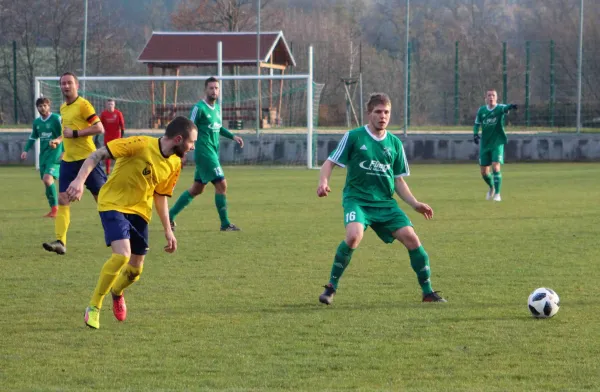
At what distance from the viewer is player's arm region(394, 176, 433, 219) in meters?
6.70

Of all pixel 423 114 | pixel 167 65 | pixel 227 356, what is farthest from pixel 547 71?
pixel 227 356

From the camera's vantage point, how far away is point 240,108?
27.4m

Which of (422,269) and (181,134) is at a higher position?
(181,134)

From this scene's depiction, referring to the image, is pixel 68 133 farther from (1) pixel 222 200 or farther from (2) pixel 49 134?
(2) pixel 49 134

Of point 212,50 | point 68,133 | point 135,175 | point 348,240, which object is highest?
point 212,50

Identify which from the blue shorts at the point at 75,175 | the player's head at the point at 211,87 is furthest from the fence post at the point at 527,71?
the blue shorts at the point at 75,175

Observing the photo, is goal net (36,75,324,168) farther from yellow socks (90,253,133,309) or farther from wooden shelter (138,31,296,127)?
yellow socks (90,253,133,309)

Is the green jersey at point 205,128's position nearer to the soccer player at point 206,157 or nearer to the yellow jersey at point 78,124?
the soccer player at point 206,157

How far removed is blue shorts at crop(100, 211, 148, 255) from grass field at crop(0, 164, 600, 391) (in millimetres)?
525

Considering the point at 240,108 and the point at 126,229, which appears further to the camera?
the point at 240,108

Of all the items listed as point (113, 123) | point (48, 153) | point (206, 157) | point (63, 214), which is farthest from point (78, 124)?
point (113, 123)

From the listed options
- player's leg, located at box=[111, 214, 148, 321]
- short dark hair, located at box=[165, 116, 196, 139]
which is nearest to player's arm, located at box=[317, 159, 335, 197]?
short dark hair, located at box=[165, 116, 196, 139]

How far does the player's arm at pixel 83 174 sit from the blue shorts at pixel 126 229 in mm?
312

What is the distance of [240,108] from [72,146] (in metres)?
17.9
